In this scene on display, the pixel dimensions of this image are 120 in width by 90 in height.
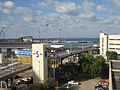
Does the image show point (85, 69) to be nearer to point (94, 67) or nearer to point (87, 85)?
point (94, 67)

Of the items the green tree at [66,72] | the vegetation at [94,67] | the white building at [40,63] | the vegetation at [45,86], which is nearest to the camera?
the vegetation at [45,86]

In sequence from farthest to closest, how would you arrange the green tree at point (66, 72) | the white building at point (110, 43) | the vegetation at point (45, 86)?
the white building at point (110, 43), the green tree at point (66, 72), the vegetation at point (45, 86)

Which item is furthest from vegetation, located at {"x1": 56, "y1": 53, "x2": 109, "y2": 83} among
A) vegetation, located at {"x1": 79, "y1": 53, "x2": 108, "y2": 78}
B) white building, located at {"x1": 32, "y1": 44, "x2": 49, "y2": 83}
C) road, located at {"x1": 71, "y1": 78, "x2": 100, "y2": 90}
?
white building, located at {"x1": 32, "y1": 44, "x2": 49, "y2": 83}

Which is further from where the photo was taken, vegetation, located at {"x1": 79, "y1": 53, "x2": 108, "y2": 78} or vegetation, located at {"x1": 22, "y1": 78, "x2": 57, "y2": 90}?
vegetation, located at {"x1": 79, "y1": 53, "x2": 108, "y2": 78}

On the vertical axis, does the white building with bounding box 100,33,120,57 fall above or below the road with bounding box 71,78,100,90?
above

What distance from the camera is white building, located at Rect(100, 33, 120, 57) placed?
72.2m

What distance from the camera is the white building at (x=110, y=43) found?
2842 inches

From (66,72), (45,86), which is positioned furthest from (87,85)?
(45,86)

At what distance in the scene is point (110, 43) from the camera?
241 feet

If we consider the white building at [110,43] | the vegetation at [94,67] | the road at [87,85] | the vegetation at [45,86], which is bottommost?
the road at [87,85]

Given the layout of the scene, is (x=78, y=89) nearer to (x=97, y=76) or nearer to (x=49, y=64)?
(x=49, y=64)

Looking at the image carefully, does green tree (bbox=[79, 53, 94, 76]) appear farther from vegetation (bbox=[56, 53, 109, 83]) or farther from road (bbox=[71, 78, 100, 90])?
road (bbox=[71, 78, 100, 90])

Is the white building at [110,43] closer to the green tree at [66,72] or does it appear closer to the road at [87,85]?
the road at [87,85]

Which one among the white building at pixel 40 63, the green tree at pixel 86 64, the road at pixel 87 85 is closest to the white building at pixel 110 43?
the green tree at pixel 86 64
